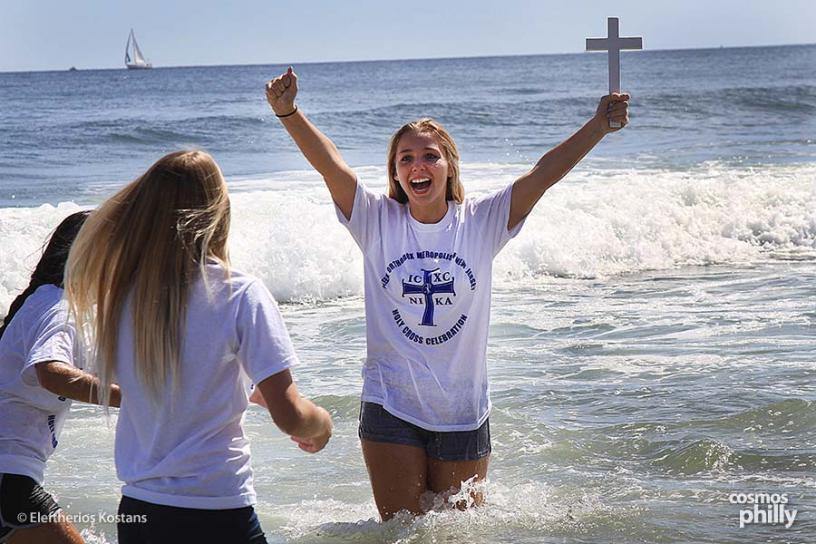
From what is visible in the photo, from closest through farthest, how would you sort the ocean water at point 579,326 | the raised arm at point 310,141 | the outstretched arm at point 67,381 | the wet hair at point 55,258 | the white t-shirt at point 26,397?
the outstretched arm at point 67,381
the white t-shirt at point 26,397
the wet hair at point 55,258
the raised arm at point 310,141
the ocean water at point 579,326

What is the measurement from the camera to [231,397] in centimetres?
287

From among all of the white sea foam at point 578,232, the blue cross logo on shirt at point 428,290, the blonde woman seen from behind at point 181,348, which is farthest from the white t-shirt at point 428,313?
the white sea foam at point 578,232

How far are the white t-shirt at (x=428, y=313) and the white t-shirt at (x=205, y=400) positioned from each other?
1.42 metres

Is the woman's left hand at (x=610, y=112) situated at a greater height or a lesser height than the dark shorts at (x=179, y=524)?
greater

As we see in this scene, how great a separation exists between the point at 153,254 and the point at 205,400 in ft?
1.23

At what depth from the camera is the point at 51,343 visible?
11.4ft

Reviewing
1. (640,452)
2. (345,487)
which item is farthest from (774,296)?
(345,487)

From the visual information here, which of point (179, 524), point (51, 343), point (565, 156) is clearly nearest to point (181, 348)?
point (179, 524)

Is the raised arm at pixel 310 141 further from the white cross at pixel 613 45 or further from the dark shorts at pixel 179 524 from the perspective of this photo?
the dark shorts at pixel 179 524

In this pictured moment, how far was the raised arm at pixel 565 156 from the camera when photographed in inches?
172

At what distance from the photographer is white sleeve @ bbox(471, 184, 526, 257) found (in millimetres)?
4434

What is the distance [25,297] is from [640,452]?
12.3ft

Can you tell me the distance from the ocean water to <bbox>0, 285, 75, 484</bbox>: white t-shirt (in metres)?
1.48

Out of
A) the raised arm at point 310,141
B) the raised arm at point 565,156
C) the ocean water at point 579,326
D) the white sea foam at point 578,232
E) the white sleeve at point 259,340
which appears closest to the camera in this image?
the white sleeve at point 259,340
